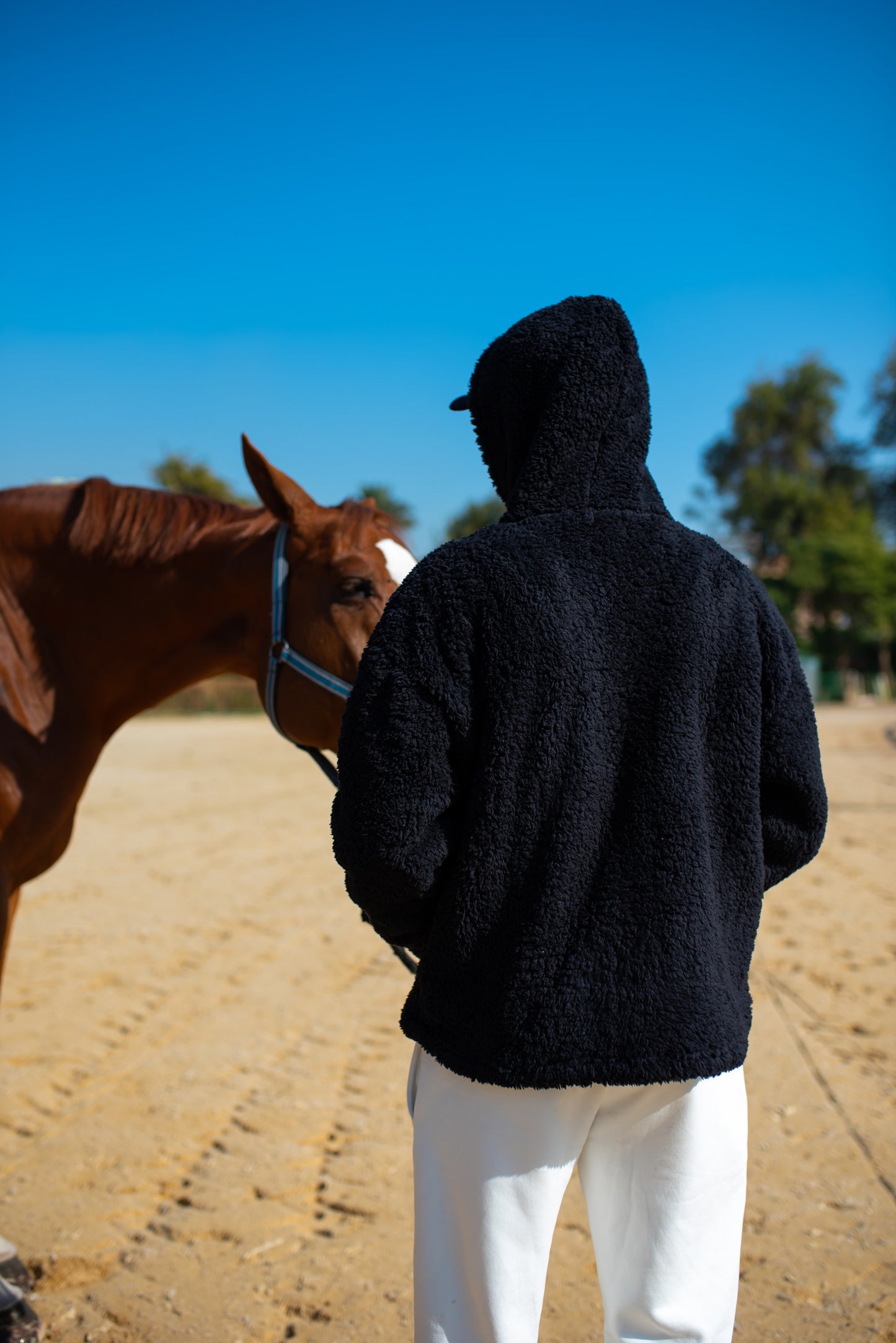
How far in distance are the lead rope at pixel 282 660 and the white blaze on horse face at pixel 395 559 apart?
264 millimetres

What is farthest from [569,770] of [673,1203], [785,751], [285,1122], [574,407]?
[285,1122]

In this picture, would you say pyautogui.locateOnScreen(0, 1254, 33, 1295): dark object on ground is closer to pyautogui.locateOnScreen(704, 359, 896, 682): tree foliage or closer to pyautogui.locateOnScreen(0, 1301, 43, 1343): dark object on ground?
pyautogui.locateOnScreen(0, 1301, 43, 1343): dark object on ground

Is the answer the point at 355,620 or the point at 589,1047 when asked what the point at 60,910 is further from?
the point at 589,1047

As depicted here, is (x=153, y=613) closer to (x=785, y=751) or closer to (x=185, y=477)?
(x=785, y=751)

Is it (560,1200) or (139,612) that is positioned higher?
(139,612)

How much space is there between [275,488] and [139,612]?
1.74 feet

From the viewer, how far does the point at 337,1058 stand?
12.6 ft

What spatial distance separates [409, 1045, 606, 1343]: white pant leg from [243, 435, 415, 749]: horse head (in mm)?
1192

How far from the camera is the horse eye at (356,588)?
7.69 feet

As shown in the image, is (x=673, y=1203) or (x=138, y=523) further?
(x=138, y=523)

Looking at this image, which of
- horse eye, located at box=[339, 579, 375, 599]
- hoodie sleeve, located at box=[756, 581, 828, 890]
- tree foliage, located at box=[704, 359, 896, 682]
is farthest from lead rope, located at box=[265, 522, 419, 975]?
tree foliage, located at box=[704, 359, 896, 682]

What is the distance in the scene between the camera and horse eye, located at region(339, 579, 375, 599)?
7.69 ft

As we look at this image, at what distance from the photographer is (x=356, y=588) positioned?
7.72 ft

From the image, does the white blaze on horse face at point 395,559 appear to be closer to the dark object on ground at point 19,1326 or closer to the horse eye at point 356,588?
the horse eye at point 356,588
